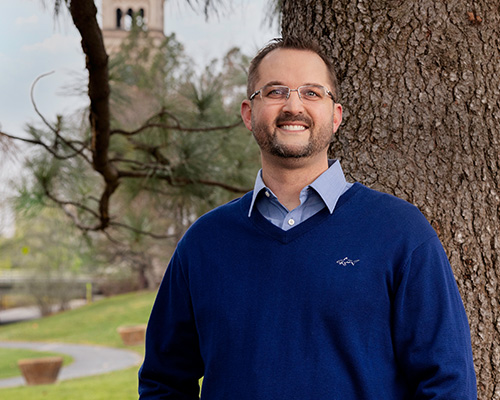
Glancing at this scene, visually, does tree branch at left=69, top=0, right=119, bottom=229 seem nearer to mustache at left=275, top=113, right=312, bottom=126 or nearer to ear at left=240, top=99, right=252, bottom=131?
ear at left=240, top=99, right=252, bottom=131

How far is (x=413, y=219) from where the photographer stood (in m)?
1.23

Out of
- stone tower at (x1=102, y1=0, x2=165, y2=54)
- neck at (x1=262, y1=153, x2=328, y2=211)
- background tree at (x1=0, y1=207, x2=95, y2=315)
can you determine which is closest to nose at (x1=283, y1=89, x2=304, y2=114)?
neck at (x1=262, y1=153, x2=328, y2=211)

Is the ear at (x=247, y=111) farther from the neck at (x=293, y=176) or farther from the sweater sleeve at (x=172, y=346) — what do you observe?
the sweater sleeve at (x=172, y=346)

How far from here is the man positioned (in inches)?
45.6

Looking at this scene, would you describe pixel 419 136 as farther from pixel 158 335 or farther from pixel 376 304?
pixel 158 335

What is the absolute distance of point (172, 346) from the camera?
1412 mm

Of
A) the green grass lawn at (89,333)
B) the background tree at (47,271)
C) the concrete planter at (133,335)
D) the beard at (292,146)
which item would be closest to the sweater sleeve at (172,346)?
the beard at (292,146)

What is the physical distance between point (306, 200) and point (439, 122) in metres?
0.56

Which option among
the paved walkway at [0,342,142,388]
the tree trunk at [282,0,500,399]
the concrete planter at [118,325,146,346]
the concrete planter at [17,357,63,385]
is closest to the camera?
the tree trunk at [282,0,500,399]

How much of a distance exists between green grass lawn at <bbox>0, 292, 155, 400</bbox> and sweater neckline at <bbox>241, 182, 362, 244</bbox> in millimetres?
7306

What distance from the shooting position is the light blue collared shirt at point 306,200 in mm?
1288

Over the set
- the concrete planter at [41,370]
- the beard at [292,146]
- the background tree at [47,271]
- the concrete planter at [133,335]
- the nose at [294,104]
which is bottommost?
the background tree at [47,271]

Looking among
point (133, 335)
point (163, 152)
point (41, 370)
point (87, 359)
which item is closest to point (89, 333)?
point (133, 335)

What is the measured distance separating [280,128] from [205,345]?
47 centimetres
